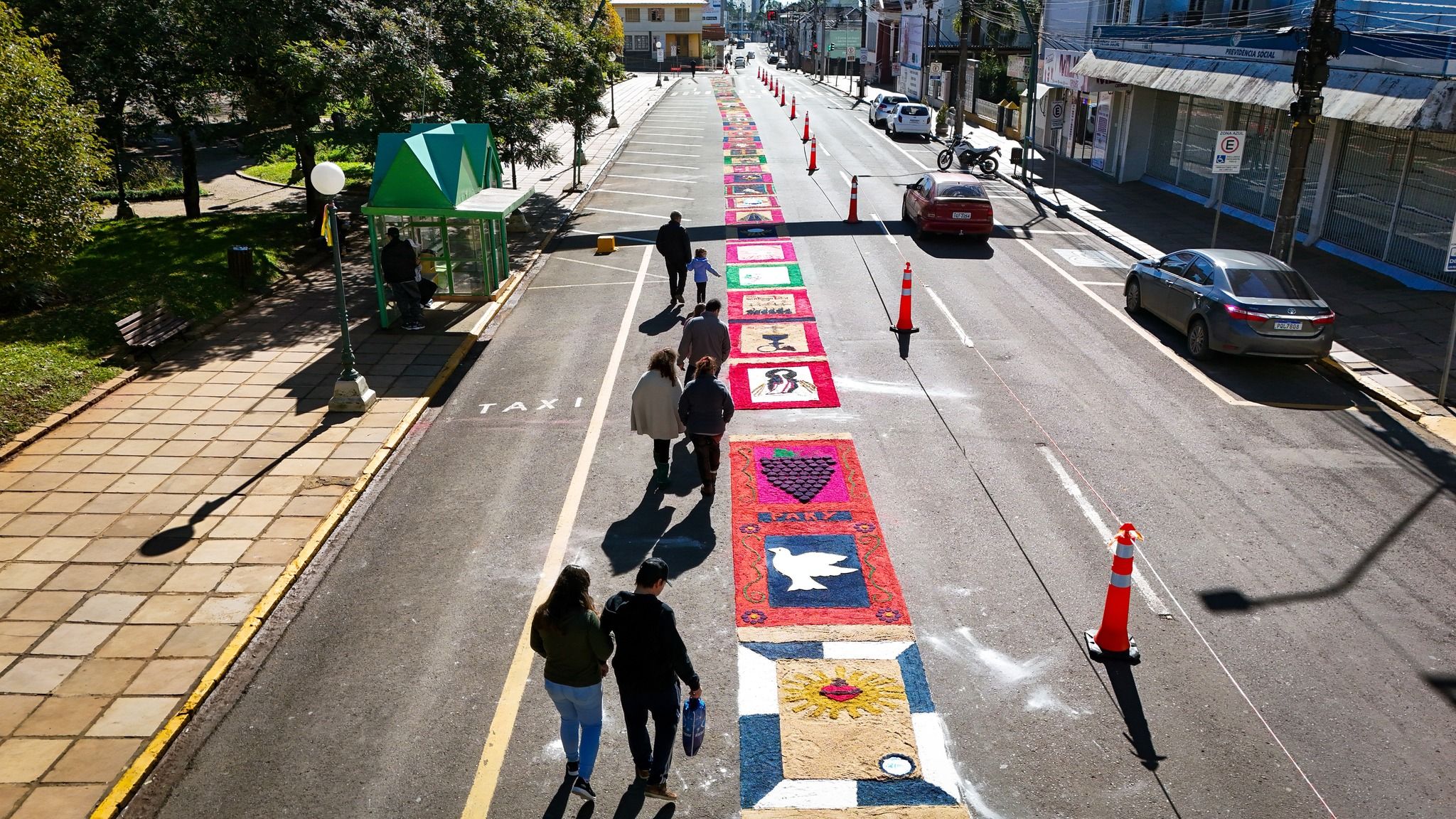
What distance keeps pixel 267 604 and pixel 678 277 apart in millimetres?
10413

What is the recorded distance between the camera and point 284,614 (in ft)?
29.9

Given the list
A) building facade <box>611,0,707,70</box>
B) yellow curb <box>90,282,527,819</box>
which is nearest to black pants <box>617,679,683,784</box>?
yellow curb <box>90,282,527,819</box>

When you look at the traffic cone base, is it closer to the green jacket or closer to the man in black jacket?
the man in black jacket

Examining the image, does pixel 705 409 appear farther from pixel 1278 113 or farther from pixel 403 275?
pixel 1278 113

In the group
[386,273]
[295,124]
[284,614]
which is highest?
[295,124]

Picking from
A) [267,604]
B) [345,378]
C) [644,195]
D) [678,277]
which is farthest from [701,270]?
[644,195]

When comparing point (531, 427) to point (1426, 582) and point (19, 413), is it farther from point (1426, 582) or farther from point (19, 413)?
point (1426, 582)

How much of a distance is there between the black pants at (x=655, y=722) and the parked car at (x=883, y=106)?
44.5 m

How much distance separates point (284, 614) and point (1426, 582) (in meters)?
10.4

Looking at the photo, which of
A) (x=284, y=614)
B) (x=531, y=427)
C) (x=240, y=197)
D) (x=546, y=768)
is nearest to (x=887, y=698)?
(x=546, y=768)

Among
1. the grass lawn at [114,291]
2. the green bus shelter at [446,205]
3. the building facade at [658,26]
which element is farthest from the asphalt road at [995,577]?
the building facade at [658,26]

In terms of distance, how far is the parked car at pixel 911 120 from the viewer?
4606 cm

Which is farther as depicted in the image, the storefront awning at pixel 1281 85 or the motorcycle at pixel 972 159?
the motorcycle at pixel 972 159

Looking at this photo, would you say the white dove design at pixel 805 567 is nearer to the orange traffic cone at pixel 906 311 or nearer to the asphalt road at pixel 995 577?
the asphalt road at pixel 995 577
